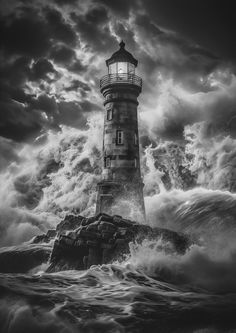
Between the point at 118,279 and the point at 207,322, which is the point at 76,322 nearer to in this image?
the point at 207,322

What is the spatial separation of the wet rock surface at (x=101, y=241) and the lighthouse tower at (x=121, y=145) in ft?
7.26

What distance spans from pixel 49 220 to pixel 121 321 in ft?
108

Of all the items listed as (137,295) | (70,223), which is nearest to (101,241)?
(70,223)

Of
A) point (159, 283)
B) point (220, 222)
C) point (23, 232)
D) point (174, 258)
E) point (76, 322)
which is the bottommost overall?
point (76, 322)

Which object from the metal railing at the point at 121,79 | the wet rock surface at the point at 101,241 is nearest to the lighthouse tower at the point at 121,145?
the metal railing at the point at 121,79

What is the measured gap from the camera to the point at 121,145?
66.2ft

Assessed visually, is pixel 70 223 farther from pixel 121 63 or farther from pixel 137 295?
pixel 137 295

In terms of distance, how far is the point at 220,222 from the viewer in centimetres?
2200

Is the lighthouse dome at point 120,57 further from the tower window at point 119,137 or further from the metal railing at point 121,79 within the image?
the tower window at point 119,137

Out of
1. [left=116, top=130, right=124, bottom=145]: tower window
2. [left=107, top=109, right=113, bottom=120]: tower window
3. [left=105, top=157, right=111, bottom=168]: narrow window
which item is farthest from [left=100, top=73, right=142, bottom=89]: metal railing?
[left=105, top=157, right=111, bottom=168]: narrow window

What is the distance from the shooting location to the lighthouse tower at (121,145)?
769 inches

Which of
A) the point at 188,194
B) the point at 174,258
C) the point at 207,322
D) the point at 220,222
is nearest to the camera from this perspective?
the point at 207,322

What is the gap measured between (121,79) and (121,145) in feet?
10.7

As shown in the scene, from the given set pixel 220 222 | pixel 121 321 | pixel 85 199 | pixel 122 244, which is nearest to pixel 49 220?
pixel 85 199
